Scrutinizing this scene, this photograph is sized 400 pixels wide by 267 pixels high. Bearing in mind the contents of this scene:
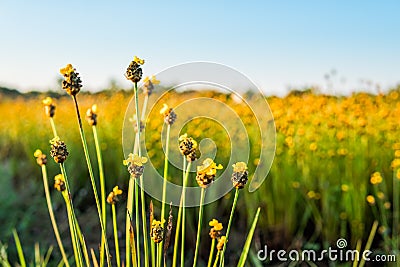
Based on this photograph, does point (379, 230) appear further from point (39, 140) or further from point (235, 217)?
point (39, 140)

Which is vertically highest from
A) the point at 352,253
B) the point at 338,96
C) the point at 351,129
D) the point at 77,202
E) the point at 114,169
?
the point at 338,96

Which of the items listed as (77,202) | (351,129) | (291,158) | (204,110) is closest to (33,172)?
(77,202)

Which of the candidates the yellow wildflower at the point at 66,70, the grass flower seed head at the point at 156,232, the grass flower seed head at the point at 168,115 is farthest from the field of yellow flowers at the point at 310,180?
the yellow wildflower at the point at 66,70

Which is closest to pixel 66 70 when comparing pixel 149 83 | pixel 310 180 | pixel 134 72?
pixel 134 72

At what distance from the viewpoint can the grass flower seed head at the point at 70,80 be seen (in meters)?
0.88

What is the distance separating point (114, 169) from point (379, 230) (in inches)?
57.3

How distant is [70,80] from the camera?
34.7 inches

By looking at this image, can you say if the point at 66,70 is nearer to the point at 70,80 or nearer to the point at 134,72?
the point at 70,80

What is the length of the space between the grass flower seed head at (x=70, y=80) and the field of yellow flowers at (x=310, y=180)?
4.73ft

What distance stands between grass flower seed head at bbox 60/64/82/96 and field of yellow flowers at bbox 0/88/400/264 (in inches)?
56.8

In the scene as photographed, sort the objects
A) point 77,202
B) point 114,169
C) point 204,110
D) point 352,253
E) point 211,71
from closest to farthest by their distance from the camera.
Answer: point 211,71 < point 352,253 < point 77,202 < point 114,169 < point 204,110

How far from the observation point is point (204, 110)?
127 inches

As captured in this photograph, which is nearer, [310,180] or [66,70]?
[66,70]

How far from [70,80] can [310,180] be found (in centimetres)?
169
